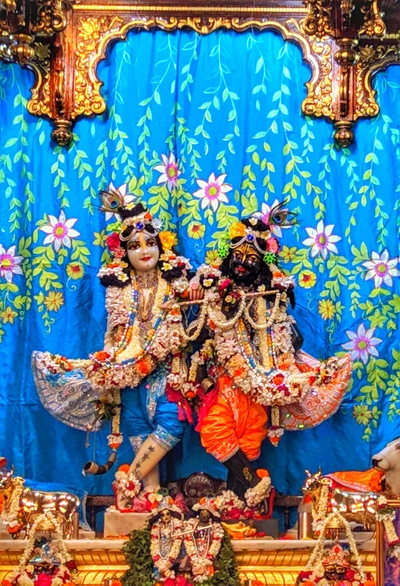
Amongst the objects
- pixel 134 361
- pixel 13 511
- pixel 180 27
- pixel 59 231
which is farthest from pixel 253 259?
pixel 13 511

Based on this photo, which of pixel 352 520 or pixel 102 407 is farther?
pixel 102 407

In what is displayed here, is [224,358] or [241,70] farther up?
[241,70]

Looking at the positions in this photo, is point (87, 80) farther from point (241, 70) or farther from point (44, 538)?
point (44, 538)

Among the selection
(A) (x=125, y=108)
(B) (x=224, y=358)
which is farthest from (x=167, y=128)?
(B) (x=224, y=358)

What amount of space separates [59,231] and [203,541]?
6.78ft

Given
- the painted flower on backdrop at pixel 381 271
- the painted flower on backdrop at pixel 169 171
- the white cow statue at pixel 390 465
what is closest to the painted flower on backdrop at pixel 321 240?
the painted flower on backdrop at pixel 381 271

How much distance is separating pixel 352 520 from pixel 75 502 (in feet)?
4.49

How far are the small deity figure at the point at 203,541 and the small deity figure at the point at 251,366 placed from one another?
0.45 m

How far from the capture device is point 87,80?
8492 mm

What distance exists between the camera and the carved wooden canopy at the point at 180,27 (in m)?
8.40

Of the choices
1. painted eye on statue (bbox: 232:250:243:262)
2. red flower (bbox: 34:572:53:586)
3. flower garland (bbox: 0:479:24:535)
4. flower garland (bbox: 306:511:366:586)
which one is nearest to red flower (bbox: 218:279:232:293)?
painted eye on statue (bbox: 232:250:243:262)

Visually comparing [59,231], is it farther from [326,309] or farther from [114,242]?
[326,309]

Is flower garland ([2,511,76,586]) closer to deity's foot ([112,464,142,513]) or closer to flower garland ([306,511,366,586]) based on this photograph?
deity's foot ([112,464,142,513])

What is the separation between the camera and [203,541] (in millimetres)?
7270
